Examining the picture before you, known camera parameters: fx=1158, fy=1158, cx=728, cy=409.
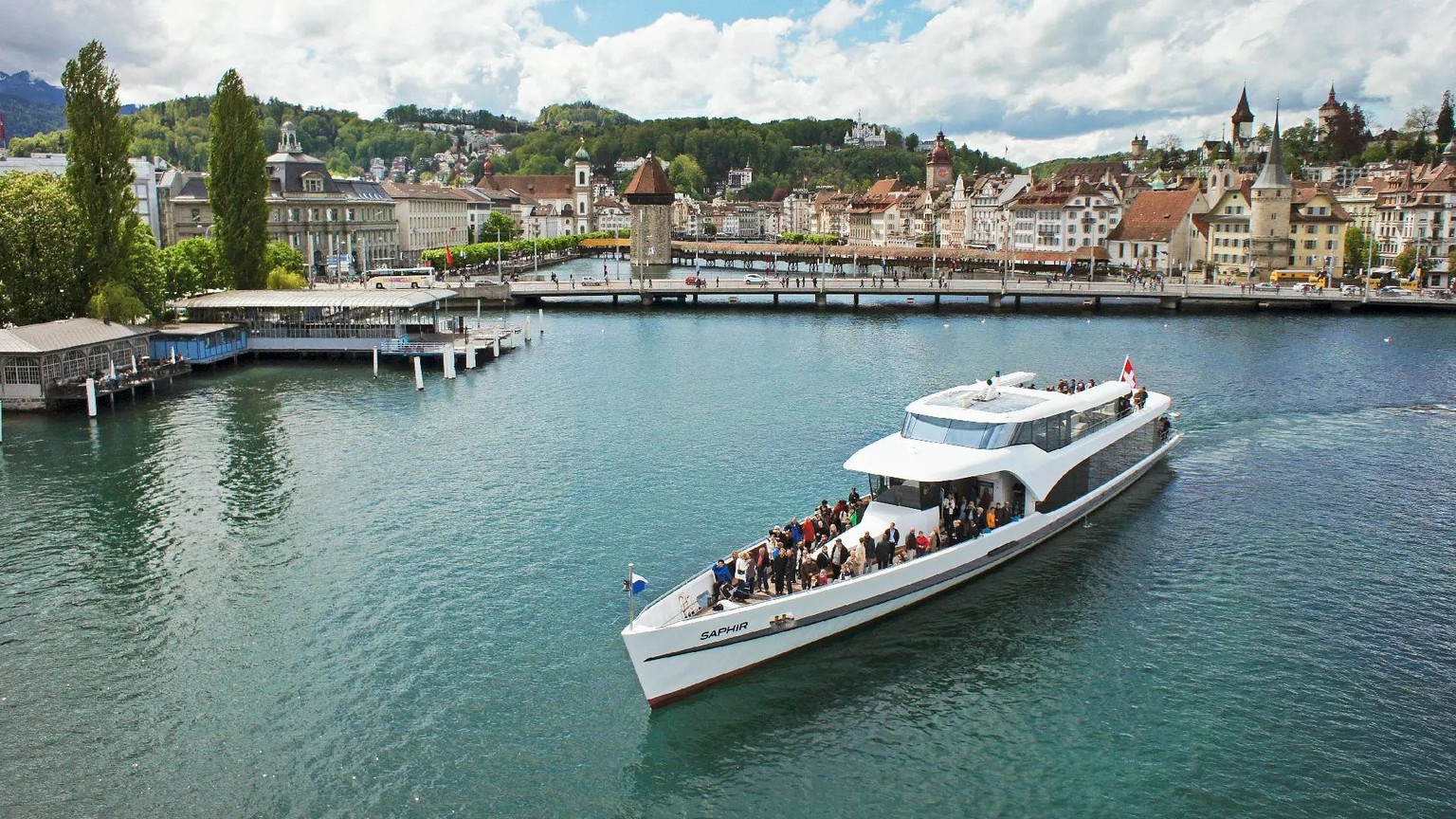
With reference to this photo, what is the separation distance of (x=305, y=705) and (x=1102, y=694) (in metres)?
17.0

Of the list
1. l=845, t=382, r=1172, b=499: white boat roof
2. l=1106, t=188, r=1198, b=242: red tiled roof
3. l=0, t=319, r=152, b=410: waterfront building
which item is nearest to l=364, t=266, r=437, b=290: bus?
l=0, t=319, r=152, b=410: waterfront building

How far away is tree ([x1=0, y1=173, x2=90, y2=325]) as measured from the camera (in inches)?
2434

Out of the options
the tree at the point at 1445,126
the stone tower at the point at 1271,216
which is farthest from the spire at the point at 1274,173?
the tree at the point at 1445,126

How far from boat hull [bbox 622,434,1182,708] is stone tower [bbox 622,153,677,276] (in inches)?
5562

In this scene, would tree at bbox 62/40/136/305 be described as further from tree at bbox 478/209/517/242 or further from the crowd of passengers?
tree at bbox 478/209/517/242

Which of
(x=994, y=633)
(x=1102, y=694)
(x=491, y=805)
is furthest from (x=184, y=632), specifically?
(x=1102, y=694)

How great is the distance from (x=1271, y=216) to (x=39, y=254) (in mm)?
115720

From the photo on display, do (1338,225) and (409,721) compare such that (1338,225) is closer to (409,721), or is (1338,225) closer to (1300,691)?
(1300,691)

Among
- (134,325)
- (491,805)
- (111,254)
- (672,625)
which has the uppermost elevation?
(111,254)

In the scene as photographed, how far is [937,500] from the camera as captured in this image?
104 ft

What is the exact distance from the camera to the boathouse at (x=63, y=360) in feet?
178

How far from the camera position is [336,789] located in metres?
21.2

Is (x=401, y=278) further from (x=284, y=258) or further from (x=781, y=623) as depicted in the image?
(x=781, y=623)

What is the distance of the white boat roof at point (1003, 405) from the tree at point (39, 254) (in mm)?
50376
